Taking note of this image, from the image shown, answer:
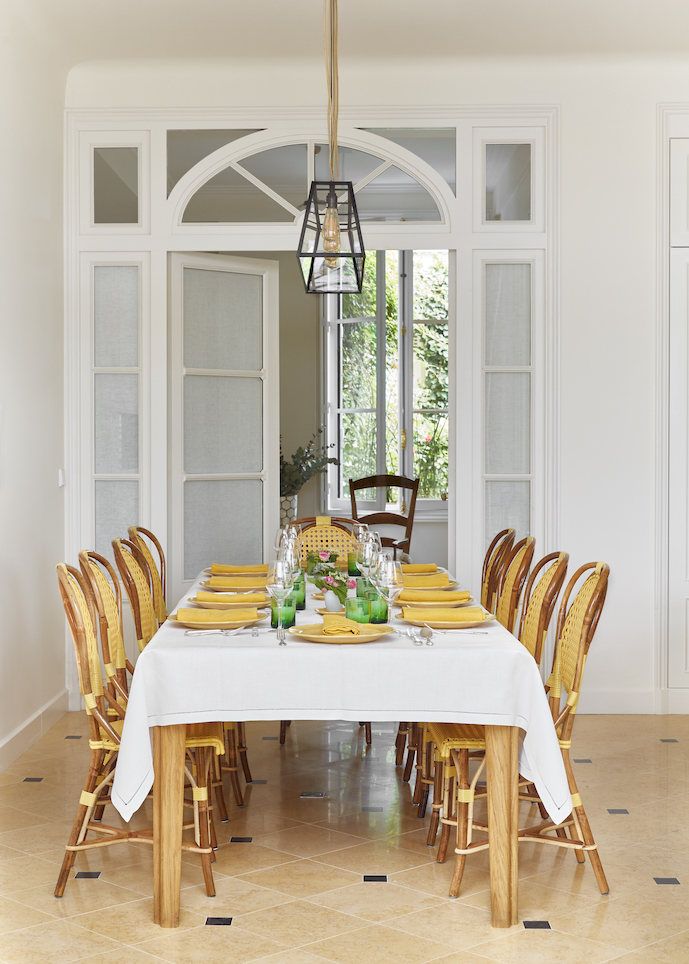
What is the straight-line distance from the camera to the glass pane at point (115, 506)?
4.84 metres

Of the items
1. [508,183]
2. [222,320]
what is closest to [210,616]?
[222,320]

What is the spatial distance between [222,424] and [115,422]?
58 cm

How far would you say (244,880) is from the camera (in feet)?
9.04

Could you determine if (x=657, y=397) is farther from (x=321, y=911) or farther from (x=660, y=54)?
(x=321, y=911)

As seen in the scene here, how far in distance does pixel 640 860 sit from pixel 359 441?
502cm

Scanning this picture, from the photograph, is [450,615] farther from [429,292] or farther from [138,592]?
[429,292]

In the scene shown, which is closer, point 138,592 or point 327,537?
point 138,592

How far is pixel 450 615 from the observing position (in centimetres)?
280

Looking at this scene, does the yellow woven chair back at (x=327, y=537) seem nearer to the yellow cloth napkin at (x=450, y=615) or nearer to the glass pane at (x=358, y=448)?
the yellow cloth napkin at (x=450, y=615)

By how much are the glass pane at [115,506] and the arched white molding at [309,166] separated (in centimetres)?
140

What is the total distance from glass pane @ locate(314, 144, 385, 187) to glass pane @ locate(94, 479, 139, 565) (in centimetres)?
197

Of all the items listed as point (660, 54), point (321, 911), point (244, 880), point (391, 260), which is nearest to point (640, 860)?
point (321, 911)

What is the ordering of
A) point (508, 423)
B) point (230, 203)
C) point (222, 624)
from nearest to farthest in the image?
point (222, 624), point (230, 203), point (508, 423)

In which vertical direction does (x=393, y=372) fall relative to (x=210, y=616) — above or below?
above
